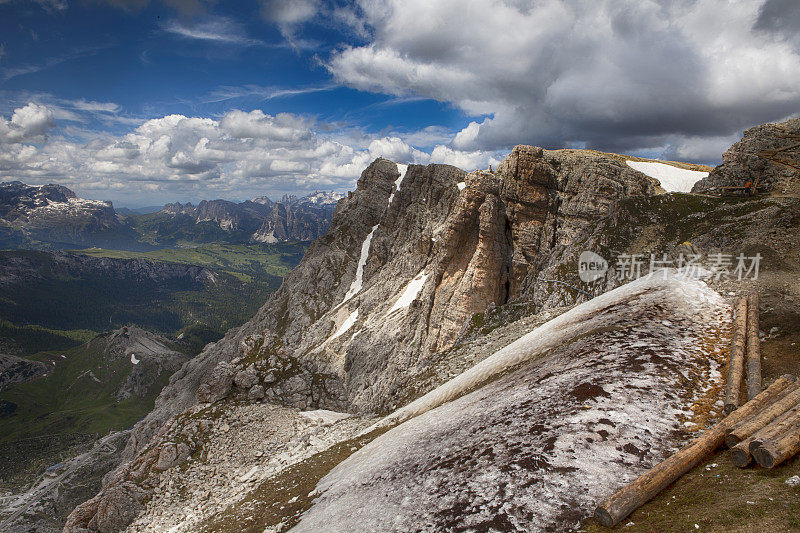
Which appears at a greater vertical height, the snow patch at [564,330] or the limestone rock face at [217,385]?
the snow patch at [564,330]

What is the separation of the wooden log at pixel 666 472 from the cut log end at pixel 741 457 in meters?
0.68

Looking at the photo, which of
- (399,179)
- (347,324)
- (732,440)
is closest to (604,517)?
(732,440)

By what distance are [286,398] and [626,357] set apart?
2905 cm

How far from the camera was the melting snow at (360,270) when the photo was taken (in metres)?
101

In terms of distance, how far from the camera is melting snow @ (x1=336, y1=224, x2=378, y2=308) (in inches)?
3984

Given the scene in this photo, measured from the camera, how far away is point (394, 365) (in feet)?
197

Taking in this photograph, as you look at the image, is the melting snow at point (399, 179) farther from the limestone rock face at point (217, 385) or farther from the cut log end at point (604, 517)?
the cut log end at point (604, 517)

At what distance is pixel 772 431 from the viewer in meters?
8.29

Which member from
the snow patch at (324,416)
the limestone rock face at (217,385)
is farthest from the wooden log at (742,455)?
the limestone rock face at (217,385)

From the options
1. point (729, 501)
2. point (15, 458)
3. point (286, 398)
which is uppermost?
point (729, 501)

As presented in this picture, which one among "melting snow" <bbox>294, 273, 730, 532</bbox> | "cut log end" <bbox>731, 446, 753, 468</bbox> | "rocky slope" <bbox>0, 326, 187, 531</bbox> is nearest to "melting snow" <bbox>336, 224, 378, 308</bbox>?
"rocky slope" <bbox>0, 326, 187, 531</bbox>

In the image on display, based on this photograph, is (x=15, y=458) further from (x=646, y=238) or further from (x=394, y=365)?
(x=646, y=238)

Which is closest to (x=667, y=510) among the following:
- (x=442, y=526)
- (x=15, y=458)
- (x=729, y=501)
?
(x=729, y=501)

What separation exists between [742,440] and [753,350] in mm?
6867
